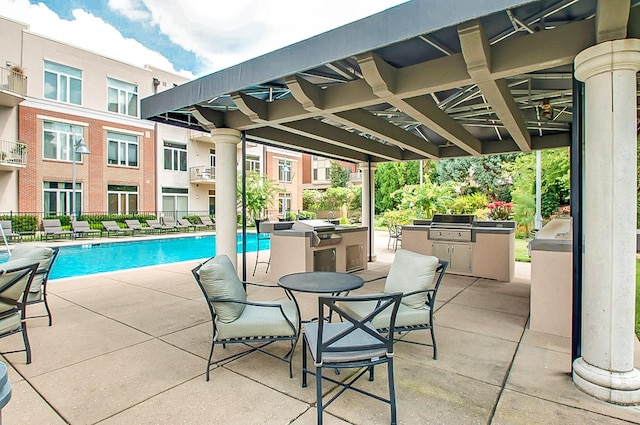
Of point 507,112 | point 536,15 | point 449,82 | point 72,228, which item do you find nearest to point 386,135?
point 507,112

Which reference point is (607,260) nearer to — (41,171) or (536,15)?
(536,15)

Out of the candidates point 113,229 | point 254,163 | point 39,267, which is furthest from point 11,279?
point 254,163

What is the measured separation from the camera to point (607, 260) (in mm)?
2549

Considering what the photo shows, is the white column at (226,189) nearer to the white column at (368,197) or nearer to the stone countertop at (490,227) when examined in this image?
the stone countertop at (490,227)

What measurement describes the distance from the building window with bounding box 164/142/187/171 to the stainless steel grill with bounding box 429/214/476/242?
1667cm

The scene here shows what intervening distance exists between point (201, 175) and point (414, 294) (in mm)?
19077

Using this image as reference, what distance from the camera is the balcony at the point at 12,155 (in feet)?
43.9

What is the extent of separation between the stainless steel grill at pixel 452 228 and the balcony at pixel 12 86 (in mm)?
16386

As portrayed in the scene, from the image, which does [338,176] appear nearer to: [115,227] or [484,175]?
[484,175]

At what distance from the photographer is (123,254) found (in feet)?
38.3

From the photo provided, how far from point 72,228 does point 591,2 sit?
57.2ft

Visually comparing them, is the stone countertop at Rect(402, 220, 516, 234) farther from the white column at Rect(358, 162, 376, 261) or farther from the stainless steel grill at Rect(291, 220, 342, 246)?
the stainless steel grill at Rect(291, 220, 342, 246)

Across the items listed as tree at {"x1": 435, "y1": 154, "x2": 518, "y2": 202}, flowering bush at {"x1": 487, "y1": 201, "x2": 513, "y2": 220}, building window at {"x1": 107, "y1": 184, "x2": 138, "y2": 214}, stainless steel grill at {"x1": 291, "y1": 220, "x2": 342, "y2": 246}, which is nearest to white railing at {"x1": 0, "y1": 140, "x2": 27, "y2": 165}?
building window at {"x1": 107, "y1": 184, "x2": 138, "y2": 214}

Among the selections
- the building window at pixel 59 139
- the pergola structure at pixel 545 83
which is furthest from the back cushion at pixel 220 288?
the building window at pixel 59 139
